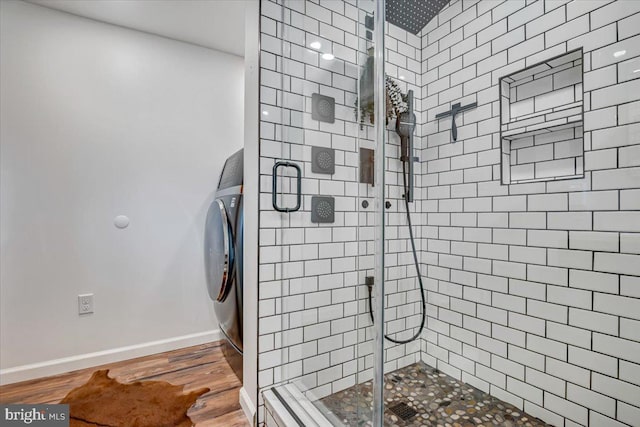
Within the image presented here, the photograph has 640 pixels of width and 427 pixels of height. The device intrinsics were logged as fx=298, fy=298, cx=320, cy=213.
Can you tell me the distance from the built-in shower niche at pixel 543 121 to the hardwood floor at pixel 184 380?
1.91 meters

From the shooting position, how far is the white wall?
6.13 feet

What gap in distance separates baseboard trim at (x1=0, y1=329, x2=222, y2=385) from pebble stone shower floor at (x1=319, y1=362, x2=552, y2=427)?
4.67ft

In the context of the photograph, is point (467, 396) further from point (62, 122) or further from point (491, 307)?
point (62, 122)

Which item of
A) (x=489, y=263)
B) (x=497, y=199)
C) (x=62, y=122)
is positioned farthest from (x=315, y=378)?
(x=62, y=122)

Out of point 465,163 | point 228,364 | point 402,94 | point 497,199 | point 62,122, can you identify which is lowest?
point 228,364

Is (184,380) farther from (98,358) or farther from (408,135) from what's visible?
(408,135)

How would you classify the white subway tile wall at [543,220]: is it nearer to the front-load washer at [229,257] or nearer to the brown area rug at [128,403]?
the front-load washer at [229,257]

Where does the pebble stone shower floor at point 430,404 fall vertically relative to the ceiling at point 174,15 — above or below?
below

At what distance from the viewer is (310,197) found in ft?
4.98

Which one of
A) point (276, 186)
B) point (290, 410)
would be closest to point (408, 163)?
point (276, 186)

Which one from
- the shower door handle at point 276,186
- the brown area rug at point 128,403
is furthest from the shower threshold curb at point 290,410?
the shower door handle at point 276,186

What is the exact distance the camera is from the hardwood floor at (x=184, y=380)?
156 centimetres

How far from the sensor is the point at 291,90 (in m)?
1.50

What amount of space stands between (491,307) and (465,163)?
807 millimetres
